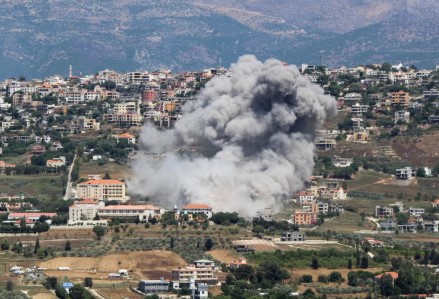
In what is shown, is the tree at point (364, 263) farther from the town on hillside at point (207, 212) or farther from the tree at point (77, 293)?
the tree at point (77, 293)

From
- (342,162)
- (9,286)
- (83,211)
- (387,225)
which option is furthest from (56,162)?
(9,286)

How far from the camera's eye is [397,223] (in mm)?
99250

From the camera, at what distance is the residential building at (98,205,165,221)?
97.1 metres

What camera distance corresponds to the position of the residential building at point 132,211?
97062 millimetres

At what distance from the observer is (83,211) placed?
97688 mm

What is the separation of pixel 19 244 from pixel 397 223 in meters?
18.9

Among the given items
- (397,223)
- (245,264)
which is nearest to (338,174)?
(397,223)

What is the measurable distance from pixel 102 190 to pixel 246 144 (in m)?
7.37

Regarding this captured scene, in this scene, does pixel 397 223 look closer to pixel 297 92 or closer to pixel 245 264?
pixel 297 92

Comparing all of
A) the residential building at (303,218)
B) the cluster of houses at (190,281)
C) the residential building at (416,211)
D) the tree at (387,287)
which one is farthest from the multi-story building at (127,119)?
the tree at (387,287)

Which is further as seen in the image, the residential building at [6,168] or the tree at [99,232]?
the residential building at [6,168]

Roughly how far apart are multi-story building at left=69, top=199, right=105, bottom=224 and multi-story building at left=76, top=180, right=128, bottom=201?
12.2 feet

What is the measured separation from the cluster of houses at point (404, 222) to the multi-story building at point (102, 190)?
12.6m

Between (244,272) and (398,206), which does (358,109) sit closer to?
(398,206)
